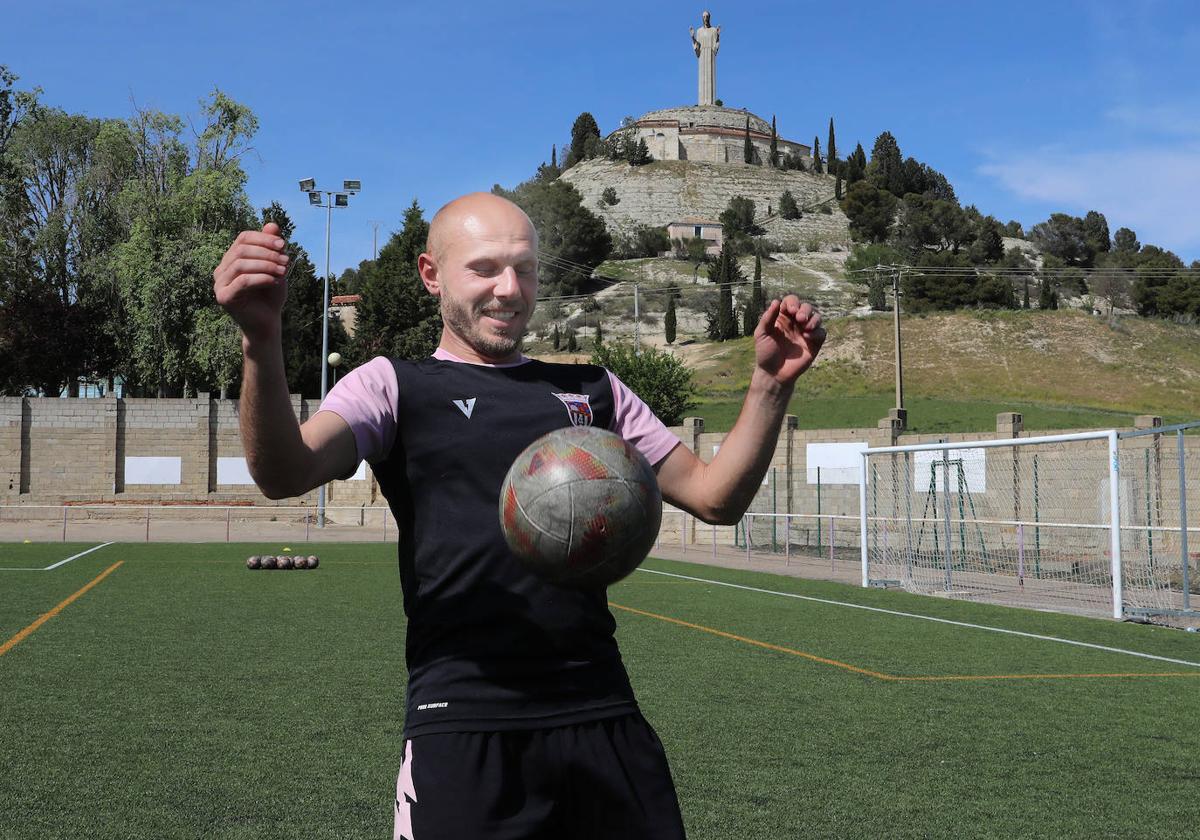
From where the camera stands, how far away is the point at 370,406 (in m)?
2.61

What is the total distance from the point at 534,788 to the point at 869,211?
156m

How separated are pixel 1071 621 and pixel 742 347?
220 feet

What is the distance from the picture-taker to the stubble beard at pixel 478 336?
275cm

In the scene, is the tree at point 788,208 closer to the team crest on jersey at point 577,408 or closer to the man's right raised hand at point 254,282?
the team crest on jersey at point 577,408

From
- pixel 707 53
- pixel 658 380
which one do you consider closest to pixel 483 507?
pixel 658 380

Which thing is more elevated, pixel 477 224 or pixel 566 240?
pixel 566 240

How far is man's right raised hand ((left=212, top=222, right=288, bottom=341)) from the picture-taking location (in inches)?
85.7

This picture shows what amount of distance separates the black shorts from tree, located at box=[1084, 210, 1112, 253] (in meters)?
160

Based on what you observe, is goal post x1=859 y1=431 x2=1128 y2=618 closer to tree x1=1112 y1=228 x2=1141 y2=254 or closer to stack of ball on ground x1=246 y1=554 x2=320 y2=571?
stack of ball on ground x1=246 y1=554 x2=320 y2=571

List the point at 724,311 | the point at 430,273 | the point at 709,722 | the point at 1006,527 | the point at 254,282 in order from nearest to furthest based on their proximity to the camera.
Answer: the point at 254,282 < the point at 430,273 < the point at 709,722 < the point at 1006,527 < the point at 724,311

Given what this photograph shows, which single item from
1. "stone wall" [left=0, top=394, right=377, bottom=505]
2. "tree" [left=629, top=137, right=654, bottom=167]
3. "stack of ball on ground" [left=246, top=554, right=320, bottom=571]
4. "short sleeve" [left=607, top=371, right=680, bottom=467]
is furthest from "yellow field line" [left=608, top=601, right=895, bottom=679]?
"tree" [left=629, top=137, right=654, bottom=167]

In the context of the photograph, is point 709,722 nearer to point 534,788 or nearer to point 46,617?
point 534,788

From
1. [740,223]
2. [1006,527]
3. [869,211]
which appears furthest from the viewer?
[869,211]

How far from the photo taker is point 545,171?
568ft
